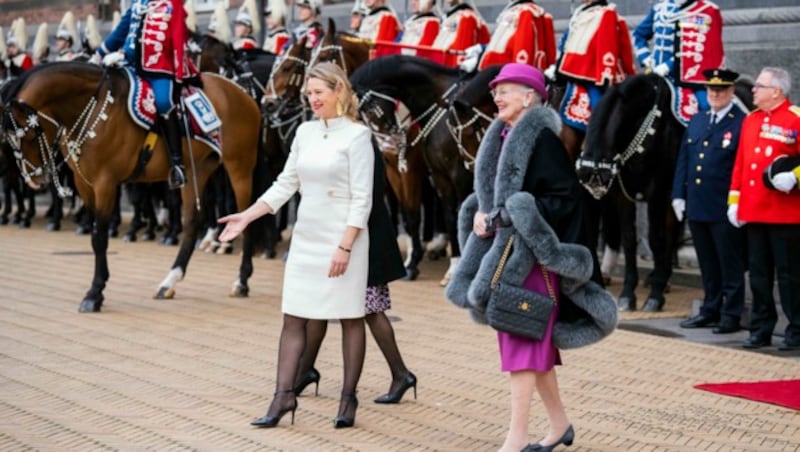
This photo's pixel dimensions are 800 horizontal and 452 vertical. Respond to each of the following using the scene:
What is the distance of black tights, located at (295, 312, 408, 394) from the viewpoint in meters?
8.32

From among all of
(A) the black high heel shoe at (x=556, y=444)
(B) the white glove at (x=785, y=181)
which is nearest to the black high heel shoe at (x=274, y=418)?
(A) the black high heel shoe at (x=556, y=444)

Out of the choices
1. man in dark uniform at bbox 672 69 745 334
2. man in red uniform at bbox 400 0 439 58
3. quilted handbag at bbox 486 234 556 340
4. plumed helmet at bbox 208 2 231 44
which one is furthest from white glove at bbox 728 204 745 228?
plumed helmet at bbox 208 2 231 44

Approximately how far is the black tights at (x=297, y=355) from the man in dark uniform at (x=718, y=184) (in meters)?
4.37

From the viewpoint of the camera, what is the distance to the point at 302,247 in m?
7.77

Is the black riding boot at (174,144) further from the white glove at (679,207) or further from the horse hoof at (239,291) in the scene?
the white glove at (679,207)

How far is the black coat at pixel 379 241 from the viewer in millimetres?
7973

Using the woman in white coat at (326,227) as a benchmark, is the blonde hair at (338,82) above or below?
above

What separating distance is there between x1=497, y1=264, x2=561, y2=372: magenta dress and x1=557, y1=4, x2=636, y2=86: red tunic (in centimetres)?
663

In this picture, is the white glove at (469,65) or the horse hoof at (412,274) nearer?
the white glove at (469,65)

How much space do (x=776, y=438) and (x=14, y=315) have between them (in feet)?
22.7

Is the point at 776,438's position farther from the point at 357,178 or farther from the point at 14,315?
the point at 14,315

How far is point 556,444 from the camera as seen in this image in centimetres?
715

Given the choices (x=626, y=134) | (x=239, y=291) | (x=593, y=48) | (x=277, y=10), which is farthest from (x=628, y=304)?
(x=277, y=10)

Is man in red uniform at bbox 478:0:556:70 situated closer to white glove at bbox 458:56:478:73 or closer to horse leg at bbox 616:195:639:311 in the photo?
white glove at bbox 458:56:478:73
